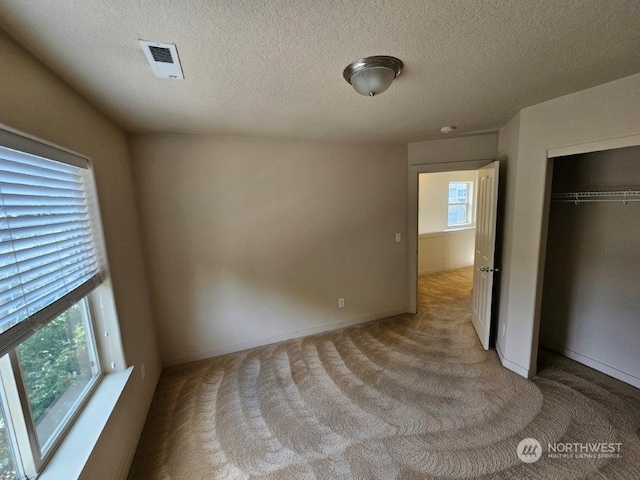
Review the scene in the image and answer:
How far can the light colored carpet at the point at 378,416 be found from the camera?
1.64 m

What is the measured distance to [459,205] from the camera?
6.04 m

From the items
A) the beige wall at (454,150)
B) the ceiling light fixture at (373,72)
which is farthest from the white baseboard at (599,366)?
the ceiling light fixture at (373,72)

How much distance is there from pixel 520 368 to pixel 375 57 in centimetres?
278

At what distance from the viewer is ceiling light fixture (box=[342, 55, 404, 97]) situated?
1.39 meters

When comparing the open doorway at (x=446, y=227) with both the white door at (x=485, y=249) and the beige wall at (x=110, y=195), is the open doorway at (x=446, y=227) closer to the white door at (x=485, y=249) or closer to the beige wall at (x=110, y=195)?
the white door at (x=485, y=249)

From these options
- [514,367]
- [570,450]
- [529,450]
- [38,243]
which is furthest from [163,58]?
[514,367]

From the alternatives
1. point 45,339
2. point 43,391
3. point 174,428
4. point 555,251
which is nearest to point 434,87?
point 555,251

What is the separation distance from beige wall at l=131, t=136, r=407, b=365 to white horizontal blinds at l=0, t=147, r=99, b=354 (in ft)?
3.60

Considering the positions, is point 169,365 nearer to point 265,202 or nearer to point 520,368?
point 265,202

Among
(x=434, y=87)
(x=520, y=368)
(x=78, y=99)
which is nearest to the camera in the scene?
(x=78, y=99)

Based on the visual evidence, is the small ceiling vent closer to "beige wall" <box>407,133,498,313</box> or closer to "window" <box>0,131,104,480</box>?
"window" <box>0,131,104,480</box>

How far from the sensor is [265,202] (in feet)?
9.69

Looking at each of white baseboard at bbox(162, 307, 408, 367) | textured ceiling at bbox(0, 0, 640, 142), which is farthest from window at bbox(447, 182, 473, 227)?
textured ceiling at bbox(0, 0, 640, 142)

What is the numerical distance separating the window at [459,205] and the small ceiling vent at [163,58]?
5.69 meters
